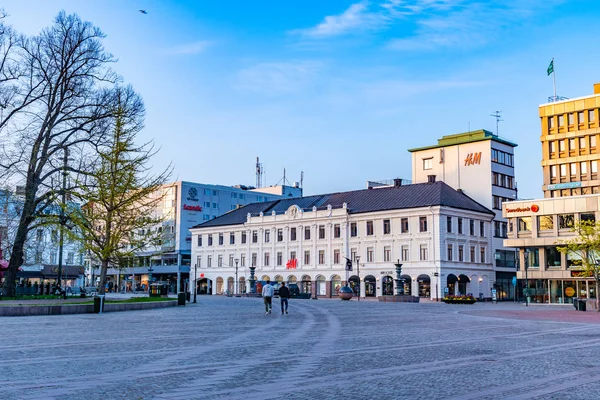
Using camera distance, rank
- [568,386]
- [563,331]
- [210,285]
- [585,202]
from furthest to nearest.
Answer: [210,285] → [585,202] → [563,331] → [568,386]

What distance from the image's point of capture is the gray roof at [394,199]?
76.6 meters

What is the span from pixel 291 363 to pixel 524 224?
5994cm

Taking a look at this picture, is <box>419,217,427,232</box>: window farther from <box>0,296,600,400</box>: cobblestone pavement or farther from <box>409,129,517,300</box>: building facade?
<box>0,296,600,400</box>: cobblestone pavement

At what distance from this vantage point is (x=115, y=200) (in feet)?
127

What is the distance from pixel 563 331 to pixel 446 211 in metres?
50.1

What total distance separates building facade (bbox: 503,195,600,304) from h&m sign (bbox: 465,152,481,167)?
51.0ft

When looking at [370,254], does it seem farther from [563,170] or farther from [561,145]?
[561,145]

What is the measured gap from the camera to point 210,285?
99375mm

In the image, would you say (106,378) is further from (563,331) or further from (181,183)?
(181,183)

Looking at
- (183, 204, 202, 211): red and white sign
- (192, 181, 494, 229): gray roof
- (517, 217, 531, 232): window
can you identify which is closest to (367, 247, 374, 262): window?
(192, 181, 494, 229): gray roof

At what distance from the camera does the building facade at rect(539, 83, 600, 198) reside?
2778 inches

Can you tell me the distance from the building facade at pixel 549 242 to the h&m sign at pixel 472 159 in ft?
51.0

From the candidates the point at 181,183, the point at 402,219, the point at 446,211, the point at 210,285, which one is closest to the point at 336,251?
the point at 402,219

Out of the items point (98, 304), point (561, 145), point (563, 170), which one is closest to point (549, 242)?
point (563, 170)
